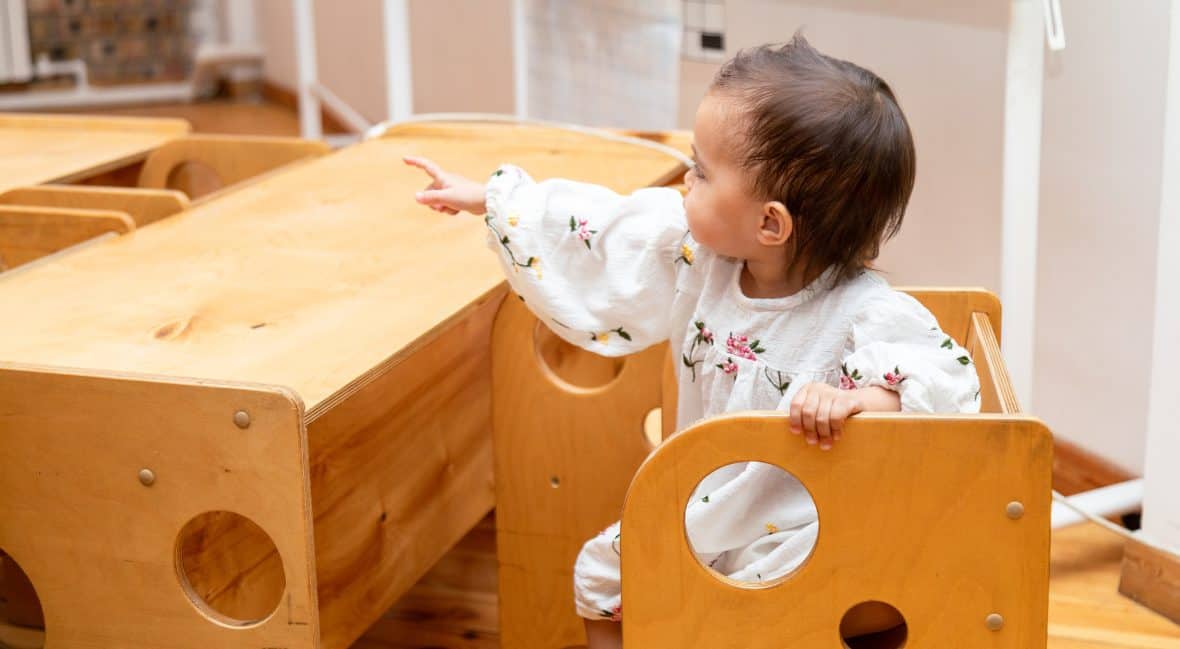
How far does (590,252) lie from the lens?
1101 millimetres

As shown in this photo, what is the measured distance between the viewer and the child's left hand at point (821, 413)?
0.85 m

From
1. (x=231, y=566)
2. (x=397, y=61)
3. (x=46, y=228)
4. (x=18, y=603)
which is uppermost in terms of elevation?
(x=397, y=61)

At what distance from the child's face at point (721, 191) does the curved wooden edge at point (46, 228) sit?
0.70 m

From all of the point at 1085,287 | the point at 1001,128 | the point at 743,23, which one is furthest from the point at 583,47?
the point at 1085,287

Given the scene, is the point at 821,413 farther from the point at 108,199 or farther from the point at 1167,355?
the point at 108,199

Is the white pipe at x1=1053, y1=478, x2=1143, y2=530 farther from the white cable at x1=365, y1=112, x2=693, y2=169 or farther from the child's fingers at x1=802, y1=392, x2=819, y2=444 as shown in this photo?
the child's fingers at x1=802, y1=392, x2=819, y2=444

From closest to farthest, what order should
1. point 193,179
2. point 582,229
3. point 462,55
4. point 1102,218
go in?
1. point 582,229
2. point 1102,218
3. point 193,179
4. point 462,55

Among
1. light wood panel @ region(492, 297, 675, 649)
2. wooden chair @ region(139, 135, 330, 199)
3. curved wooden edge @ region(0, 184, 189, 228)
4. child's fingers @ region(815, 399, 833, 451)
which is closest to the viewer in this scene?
child's fingers @ region(815, 399, 833, 451)

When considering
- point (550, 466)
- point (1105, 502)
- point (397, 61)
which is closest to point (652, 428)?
point (550, 466)

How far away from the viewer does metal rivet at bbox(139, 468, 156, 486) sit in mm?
969

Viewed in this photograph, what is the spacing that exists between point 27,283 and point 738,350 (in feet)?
2.17

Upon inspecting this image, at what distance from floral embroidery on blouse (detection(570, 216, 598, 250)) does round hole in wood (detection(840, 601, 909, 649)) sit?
1.14 ft

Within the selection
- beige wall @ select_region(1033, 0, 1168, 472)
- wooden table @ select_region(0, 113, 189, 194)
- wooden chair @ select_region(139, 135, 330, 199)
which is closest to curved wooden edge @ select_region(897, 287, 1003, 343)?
beige wall @ select_region(1033, 0, 1168, 472)

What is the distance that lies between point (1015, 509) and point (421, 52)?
2703 mm
